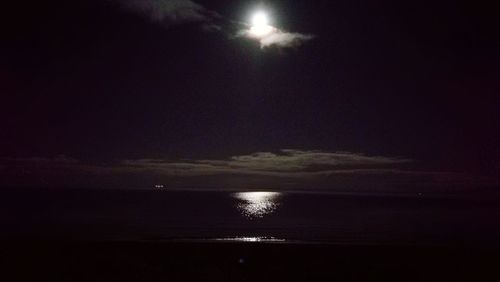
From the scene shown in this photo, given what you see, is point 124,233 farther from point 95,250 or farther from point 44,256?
point 44,256

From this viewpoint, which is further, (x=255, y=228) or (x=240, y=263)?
(x=255, y=228)

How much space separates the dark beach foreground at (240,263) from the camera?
21.3 m

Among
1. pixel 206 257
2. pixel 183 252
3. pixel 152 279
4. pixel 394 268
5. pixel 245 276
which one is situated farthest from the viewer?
pixel 183 252

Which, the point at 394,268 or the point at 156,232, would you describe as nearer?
the point at 394,268

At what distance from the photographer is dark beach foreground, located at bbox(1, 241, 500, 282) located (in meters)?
21.3

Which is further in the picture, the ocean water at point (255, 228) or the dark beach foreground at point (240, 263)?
the ocean water at point (255, 228)

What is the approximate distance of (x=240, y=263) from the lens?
88.2 feet

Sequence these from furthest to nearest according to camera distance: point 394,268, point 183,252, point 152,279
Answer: point 183,252
point 394,268
point 152,279

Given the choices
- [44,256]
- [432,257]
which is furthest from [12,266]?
[432,257]

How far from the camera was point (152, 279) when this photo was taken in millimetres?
19500

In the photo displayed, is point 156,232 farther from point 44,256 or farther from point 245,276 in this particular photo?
point 245,276

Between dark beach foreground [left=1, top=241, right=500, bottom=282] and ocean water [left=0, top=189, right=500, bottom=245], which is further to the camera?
ocean water [left=0, top=189, right=500, bottom=245]

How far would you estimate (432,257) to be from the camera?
3206 centimetres

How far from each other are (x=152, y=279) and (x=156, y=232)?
36032 mm
